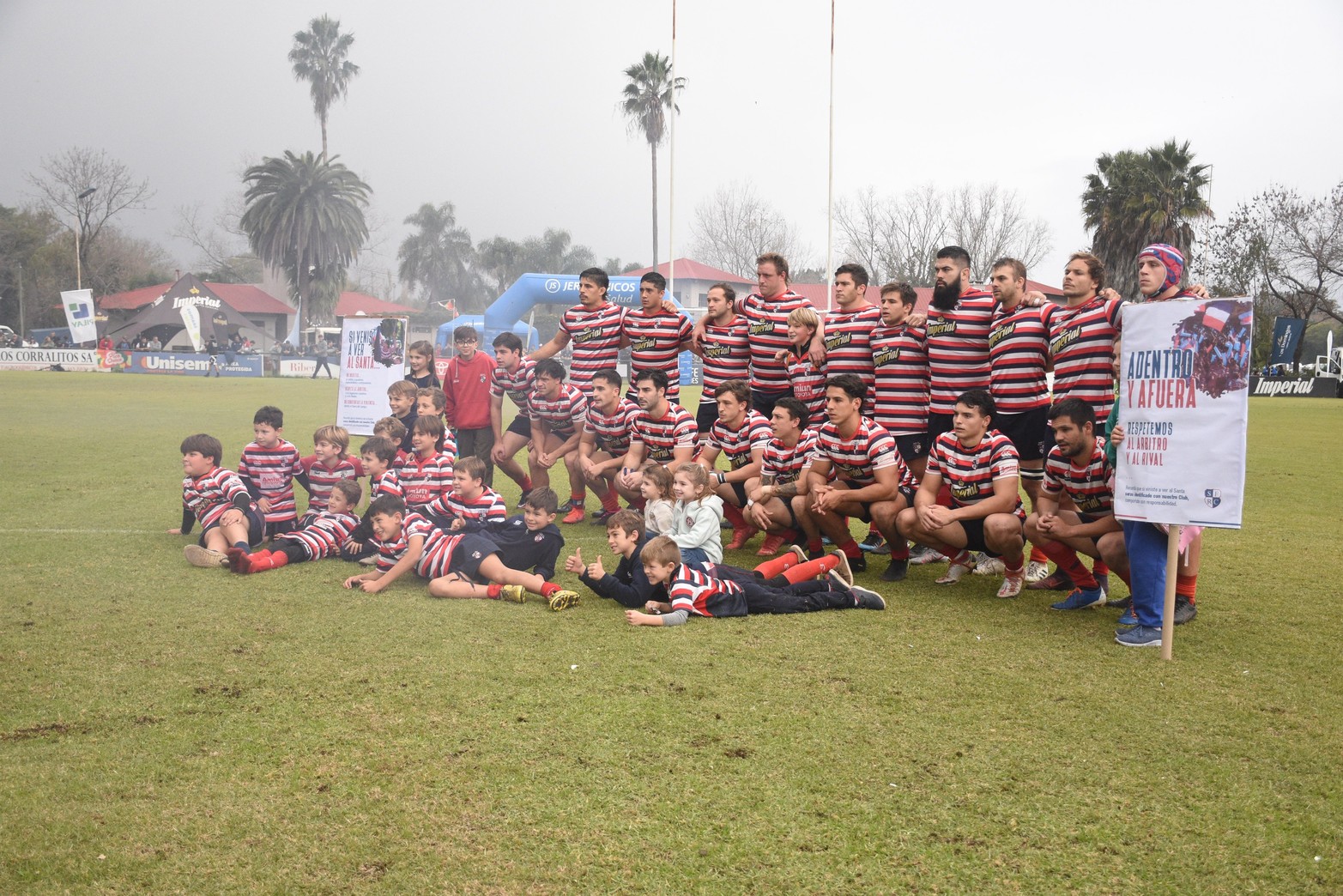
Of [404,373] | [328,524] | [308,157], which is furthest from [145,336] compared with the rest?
[328,524]

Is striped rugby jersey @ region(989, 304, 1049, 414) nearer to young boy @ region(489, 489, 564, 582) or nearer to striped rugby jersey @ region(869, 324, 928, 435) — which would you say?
striped rugby jersey @ region(869, 324, 928, 435)

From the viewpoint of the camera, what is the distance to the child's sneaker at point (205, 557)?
6266mm

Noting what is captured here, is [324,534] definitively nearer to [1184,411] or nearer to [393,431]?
[393,431]

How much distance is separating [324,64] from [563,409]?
6199 centimetres

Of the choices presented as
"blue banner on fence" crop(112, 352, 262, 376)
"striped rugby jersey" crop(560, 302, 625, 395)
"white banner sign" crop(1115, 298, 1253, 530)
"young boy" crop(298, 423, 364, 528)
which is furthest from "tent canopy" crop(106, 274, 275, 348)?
"white banner sign" crop(1115, 298, 1253, 530)

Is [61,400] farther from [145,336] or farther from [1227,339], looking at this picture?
[145,336]

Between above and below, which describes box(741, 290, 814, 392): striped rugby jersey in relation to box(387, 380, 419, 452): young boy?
above

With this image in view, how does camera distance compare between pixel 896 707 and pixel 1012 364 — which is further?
pixel 1012 364

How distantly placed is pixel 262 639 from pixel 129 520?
162 inches

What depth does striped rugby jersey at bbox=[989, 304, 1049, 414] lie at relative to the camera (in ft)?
19.4

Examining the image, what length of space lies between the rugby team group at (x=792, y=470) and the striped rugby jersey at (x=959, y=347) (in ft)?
0.05

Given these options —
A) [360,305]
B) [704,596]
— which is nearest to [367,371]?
[704,596]

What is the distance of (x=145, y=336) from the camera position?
156ft

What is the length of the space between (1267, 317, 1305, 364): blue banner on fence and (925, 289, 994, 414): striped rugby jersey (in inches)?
1457
